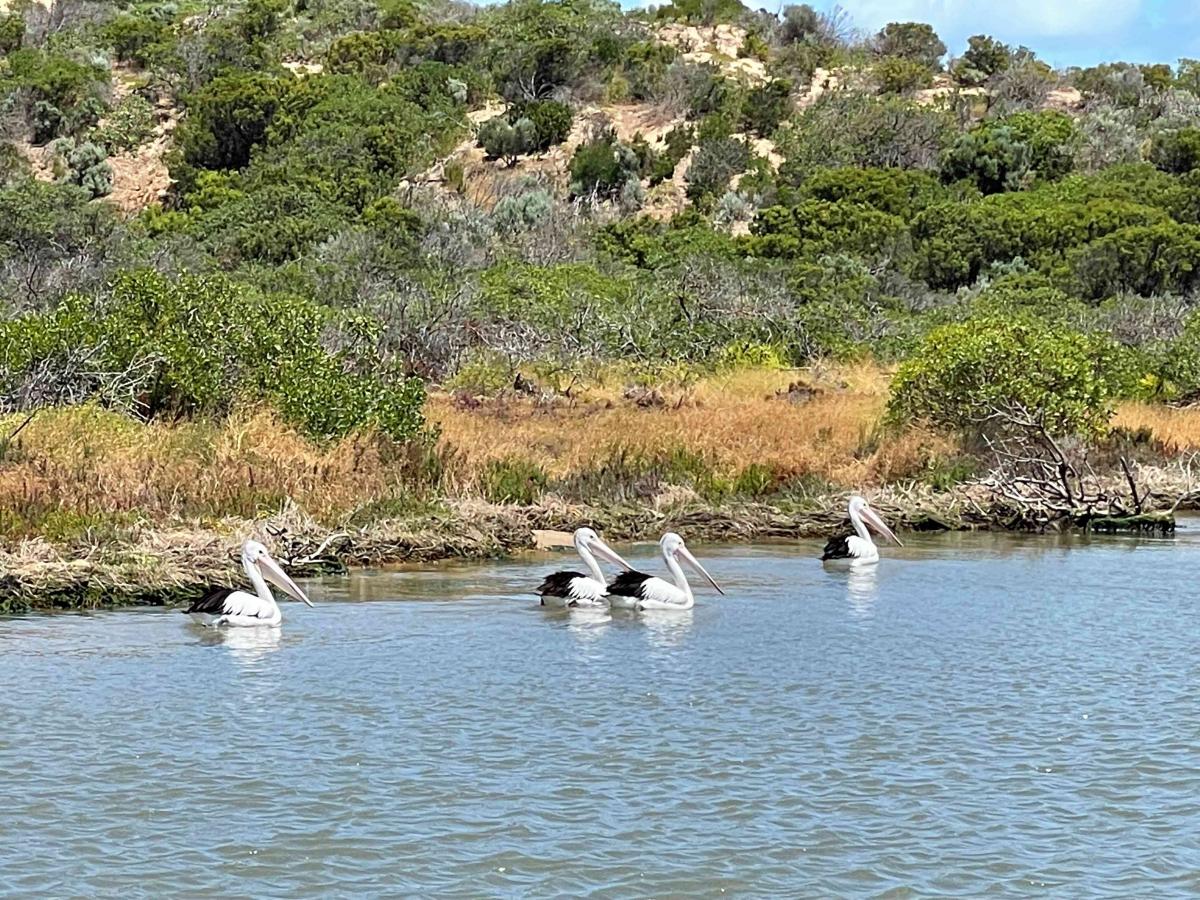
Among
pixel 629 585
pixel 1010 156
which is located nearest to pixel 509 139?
pixel 1010 156

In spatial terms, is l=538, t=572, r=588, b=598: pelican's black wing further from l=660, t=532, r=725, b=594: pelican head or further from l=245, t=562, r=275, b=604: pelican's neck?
l=245, t=562, r=275, b=604: pelican's neck

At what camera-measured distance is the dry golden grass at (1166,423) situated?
21.8 meters

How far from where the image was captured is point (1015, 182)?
5309 cm

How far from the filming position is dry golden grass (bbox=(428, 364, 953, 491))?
18.7 metres

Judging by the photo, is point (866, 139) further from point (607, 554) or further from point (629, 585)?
point (629, 585)

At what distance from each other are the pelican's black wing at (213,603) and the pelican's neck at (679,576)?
336 cm

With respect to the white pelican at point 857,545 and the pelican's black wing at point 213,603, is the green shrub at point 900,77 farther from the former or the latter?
the pelican's black wing at point 213,603

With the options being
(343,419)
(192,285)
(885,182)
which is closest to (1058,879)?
(343,419)

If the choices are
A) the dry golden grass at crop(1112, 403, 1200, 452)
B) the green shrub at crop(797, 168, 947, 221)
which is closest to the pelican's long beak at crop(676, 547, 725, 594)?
the dry golden grass at crop(1112, 403, 1200, 452)

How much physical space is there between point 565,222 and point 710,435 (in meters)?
30.9

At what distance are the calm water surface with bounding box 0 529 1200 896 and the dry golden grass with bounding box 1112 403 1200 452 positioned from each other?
8387 millimetres

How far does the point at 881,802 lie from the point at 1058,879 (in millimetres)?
1149

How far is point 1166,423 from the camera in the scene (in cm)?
2297

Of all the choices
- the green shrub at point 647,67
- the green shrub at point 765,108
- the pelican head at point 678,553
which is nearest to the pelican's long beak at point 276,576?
the pelican head at point 678,553
